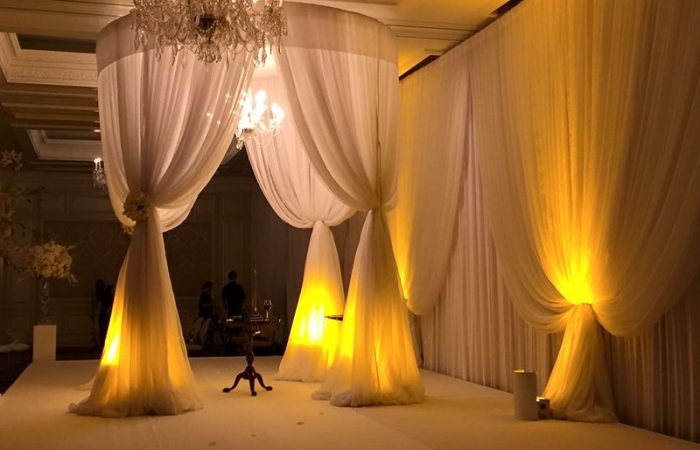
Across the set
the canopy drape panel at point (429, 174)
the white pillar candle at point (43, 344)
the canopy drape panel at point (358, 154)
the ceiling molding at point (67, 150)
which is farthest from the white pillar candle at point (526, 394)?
the ceiling molding at point (67, 150)

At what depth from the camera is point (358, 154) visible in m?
6.88

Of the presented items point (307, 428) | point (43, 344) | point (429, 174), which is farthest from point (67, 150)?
point (307, 428)

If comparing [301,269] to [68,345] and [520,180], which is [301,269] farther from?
[520,180]

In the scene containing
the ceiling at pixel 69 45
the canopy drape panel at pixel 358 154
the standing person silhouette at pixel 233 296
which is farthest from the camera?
the standing person silhouette at pixel 233 296

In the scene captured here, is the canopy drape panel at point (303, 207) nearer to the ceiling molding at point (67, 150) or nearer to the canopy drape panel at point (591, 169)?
the canopy drape panel at point (591, 169)

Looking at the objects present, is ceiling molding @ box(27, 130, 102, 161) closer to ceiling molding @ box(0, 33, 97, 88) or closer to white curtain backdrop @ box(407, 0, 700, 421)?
ceiling molding @ box(0, 33, 97, 88)

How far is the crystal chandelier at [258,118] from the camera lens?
803 cm

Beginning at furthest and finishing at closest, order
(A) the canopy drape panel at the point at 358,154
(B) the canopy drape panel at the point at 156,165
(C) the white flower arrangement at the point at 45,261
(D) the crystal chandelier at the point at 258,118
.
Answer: (C) the white flower arrangement at the point at 45,261 → (D) the crystal chandelier at the point at 258,118 → (A) the canopy drape panel at the point at 358,154 → (B) the canopy drape panel at the point at 156,165

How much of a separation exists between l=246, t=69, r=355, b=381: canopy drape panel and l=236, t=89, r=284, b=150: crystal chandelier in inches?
9.1

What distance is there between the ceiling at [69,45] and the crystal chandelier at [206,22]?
6.14 ft

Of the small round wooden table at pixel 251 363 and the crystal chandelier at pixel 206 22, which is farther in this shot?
the small round wooden table at pixel 251 363

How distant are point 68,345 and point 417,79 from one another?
10.3 m

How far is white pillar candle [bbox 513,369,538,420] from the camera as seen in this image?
5754mm

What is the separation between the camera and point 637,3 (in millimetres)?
5332
